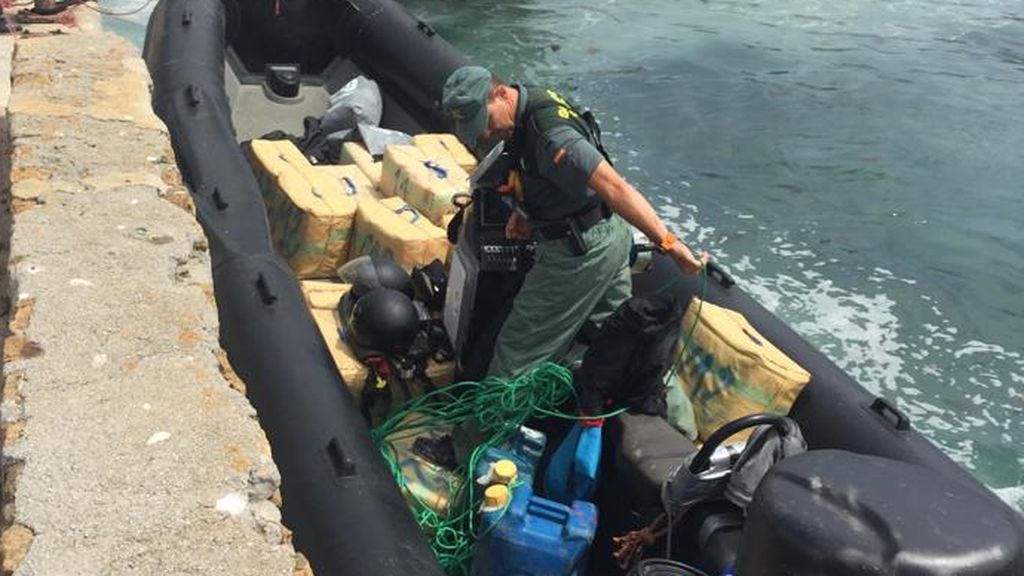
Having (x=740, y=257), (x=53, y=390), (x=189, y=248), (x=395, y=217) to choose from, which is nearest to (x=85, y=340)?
(x=53, y=390)

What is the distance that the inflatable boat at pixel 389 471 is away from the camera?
5.53ft

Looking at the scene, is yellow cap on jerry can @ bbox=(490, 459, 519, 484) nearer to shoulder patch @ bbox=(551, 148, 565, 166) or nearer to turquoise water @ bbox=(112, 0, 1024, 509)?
shoulder patch @ bbox=(551, 148, 565, 166)

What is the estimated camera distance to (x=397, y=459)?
3344 mm

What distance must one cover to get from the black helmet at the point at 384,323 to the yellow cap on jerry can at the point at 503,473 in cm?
76

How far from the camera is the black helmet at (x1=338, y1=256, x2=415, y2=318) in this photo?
12.6 feet

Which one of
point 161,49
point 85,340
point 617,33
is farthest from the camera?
point 617,33

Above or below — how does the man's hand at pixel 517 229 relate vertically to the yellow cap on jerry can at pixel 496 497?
above

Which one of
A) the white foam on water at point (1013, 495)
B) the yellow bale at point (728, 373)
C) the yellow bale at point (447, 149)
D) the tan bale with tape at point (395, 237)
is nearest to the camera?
the yellow bale at point (728, 373)

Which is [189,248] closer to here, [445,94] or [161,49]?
[445,94]

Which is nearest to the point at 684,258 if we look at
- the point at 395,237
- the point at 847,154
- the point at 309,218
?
the point at 395,237

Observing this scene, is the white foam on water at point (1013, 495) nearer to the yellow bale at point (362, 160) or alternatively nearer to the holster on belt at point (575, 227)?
the holster on belt at point (575, 227)

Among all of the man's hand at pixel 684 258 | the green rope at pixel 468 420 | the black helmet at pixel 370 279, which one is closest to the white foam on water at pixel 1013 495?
the green rope at pixel 468 420

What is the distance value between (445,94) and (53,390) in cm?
157

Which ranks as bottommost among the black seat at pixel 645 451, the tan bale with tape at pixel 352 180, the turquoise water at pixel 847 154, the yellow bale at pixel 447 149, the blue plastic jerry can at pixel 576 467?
the turquoise water at pixel 847 154
